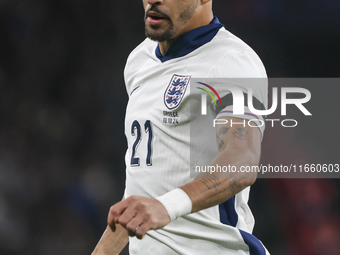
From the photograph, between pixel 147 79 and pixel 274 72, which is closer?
pixel 147 79

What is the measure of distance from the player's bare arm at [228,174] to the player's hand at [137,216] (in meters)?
0.20

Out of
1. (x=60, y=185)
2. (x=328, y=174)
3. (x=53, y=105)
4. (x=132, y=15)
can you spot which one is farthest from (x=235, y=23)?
(x=60, y=185)

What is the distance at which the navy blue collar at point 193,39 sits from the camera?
2.17 metres

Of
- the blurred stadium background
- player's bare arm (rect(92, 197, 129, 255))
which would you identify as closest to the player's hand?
player's bare arm (rect(92, 197, 129, 255))

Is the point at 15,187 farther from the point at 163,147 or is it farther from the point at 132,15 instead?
the point at 163,147

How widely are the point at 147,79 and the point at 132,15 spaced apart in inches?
139

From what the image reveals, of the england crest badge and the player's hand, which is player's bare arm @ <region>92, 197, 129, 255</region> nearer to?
the england crest badge

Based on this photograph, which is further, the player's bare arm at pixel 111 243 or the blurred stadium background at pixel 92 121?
the blurred stadium background at pixel 92 121

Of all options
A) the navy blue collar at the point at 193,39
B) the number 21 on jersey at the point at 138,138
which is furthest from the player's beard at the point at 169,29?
the number 21 on jersey at the point at 138,138

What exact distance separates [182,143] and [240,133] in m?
0.34

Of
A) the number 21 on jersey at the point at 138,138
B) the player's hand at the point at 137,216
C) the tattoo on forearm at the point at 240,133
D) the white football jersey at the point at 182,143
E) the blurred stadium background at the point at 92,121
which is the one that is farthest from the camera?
the blurred stadium background at the point at 92,121

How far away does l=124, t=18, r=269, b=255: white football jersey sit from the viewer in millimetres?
1997

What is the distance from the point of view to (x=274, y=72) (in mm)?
5047

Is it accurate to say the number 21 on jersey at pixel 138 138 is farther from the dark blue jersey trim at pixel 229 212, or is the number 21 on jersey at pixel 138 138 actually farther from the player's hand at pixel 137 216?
the player's hand at pixel 137 216
